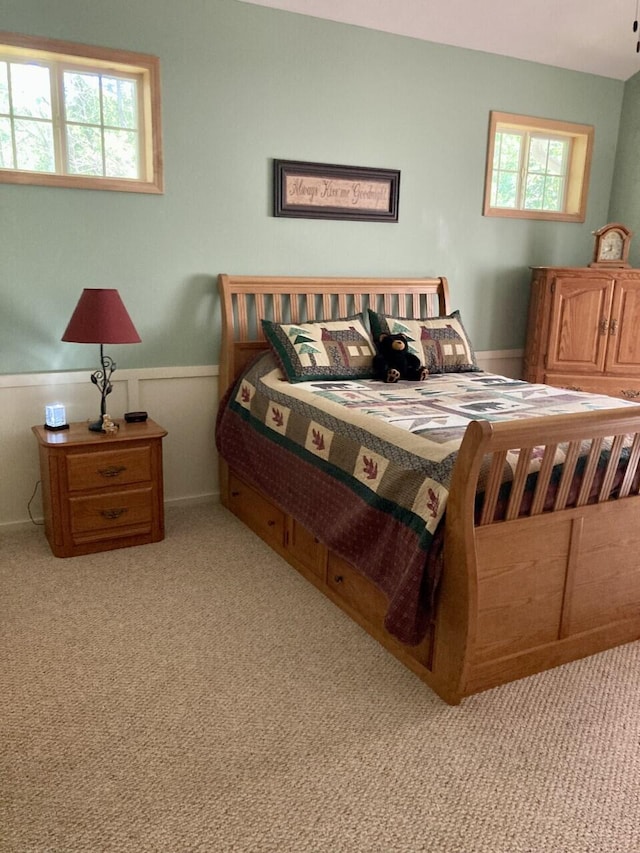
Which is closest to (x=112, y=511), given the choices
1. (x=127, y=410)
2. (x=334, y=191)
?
(x=127, y=410)

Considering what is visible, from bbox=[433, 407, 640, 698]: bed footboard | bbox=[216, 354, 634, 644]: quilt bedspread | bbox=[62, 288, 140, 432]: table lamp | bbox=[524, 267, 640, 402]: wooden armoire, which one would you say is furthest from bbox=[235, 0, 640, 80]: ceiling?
bbox=[433, 407, 640, 698]: bed footboard

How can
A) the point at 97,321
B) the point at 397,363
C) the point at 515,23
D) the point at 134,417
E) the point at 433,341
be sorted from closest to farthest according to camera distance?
the point at 97,321 → the point at 134,417 → the point at 397,363 → the point at 433,341 → the point at 515,23

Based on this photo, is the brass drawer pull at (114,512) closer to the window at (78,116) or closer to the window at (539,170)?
the window at (78,116)

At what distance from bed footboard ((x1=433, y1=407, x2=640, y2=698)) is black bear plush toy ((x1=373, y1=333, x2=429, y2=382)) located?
1270mm

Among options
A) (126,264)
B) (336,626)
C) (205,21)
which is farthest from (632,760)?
(205,21)

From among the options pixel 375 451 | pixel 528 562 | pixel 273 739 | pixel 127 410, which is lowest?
pixel 273 739

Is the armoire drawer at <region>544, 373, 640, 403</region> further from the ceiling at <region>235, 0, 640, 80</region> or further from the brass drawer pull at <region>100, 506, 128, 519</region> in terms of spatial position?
the brass drawer pull at <region>100, 506, 128, 519</region>

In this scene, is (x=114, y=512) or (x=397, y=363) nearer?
(x=114, y=512)

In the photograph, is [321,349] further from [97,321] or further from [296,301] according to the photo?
[97,321]

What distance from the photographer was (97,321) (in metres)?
A: 2.94

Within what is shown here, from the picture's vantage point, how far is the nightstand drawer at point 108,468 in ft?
9.80

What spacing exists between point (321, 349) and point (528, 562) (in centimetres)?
158

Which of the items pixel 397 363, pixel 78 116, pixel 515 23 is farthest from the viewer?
pixel 515 23

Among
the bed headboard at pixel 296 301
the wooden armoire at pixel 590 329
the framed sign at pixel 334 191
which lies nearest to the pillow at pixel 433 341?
the bed headboard at pixel 296 301
